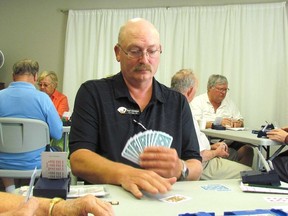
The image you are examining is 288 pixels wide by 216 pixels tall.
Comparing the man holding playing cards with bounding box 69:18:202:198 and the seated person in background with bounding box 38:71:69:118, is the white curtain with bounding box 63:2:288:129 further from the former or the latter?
the man holding playing cards with bounding box 69:18:202:198

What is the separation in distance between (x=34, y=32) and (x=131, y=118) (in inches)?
185

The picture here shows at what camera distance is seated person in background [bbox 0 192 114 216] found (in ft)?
2.45

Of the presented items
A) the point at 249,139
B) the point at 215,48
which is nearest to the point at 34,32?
the point at 215,48

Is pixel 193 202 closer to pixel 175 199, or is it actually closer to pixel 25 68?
pixel 175 199

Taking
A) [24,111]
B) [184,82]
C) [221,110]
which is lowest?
[24,111]

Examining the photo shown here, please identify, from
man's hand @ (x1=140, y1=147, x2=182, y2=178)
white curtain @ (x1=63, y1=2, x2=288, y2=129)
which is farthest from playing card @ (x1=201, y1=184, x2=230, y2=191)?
white curtain @ (x1=63, y1=2, x2=288, y2=129)

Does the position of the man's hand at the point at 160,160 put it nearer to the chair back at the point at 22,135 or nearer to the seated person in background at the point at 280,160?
the chair back at the point at 22,135

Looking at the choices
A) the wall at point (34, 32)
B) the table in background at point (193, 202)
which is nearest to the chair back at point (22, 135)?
the table in background at point (193, 202)

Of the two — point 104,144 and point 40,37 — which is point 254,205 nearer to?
point 104,144

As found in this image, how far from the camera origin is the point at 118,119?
58.2 inches

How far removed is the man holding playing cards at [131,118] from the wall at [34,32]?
14.0 ft

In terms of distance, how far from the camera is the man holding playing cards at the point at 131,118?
134 centimetres

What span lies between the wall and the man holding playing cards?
14.0 ft

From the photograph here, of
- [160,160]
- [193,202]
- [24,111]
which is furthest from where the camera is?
[24,111]
